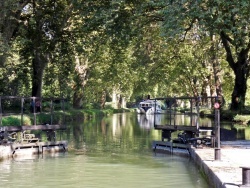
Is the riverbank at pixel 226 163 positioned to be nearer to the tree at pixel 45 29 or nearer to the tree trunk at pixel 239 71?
the tree trunk at pixel 239 71

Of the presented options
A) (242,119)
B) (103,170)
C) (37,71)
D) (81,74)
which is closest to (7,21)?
(37,71)

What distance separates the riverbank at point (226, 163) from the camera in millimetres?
11922

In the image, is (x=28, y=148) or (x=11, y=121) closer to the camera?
(x=28, y=148)

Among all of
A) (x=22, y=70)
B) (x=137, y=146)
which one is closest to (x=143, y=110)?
(x=22, y=70)

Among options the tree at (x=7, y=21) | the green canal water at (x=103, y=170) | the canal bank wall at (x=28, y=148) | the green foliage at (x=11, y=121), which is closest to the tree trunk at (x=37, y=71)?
the tree at (x=7, y=21)

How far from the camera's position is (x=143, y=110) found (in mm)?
96375

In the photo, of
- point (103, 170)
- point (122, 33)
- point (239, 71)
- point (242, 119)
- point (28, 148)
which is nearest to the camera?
point (103, 170)

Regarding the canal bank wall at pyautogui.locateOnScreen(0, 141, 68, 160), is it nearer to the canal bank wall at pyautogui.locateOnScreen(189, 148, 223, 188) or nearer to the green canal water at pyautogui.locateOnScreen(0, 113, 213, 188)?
the green canal water at pyautogui.locateOnScreen(0, 113, 213, 188)

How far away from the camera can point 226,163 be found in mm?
14906

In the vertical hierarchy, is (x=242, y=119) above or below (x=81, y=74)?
below

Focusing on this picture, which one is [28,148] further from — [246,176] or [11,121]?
[246,176]

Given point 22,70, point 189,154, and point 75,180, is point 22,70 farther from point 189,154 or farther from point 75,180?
point 75,180

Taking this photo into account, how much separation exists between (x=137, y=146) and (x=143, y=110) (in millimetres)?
70155

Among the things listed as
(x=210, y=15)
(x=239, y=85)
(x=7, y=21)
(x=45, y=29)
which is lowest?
(x=239, y=85)
